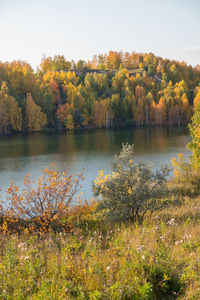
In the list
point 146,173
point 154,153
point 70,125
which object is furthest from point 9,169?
point 70,125

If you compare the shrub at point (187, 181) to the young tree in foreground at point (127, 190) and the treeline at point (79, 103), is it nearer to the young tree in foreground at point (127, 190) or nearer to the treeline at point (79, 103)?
the young tree in foreground at point (127, 190)

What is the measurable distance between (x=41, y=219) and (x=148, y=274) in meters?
5.89

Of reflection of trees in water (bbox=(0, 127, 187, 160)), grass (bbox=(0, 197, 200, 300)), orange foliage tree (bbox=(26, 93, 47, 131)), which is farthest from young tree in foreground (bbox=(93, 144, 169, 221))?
orange foliage tree (bbox=(26, 93, 47, 131))

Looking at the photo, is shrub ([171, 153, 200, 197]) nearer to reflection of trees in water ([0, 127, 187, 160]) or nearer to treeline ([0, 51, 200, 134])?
reflection of trees in water ([0, 127, 187, 160])

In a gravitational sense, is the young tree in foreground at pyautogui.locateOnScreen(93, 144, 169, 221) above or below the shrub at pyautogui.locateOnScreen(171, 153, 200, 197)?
above

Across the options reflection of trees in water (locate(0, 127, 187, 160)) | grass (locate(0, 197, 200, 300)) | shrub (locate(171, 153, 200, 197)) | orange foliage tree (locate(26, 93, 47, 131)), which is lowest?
shrub (locate(171, 153, 200, 197))

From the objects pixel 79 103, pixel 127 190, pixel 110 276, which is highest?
pixel 79 103

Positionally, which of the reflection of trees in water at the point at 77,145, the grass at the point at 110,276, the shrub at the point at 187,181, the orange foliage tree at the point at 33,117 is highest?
the orange foliage tree at the point at 33,117

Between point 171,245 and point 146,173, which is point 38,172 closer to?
point 146,173

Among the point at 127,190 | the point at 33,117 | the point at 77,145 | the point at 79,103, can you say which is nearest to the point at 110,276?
the point at 127,190

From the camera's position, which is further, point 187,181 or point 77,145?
point 77,145

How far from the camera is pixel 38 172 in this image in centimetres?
2603

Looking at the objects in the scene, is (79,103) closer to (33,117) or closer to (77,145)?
(33,117)

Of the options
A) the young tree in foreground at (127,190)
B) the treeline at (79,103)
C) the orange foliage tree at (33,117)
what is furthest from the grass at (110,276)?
the orange foliage tree at (33,117)
